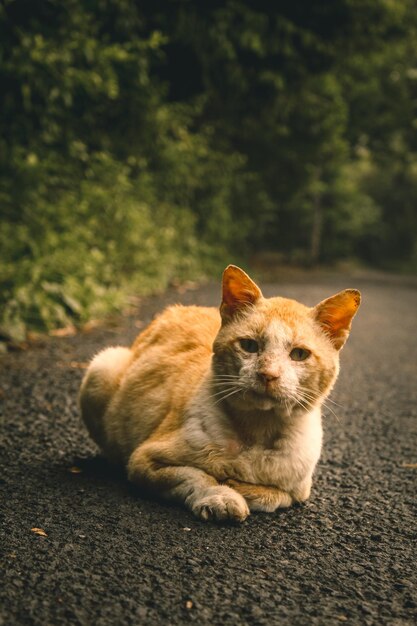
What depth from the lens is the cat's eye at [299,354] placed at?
2.79m

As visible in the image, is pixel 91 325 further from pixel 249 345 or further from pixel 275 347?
pixel 275 347

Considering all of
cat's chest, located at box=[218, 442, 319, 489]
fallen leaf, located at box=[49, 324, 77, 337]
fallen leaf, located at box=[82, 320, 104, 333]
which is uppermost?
cat's chest, located at box=[218, 442, 319, 489]

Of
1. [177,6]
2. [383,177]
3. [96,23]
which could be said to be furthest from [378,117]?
[96,23]

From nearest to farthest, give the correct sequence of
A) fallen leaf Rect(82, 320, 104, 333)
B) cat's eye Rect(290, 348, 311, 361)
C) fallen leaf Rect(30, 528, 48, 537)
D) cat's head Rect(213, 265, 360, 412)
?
fallen leaf Rect(30, 528, 48, 537)
cat's head Rect(213, 265, 360, 412)
cat's eye Rect(290, 348, 311, 361)
fallen leaf Rect(82, 320, 104, 333)

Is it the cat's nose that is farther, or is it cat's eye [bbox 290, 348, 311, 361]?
cat's eye [bbox 290, 348, 311, 361]

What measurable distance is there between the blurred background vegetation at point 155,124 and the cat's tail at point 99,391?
2.97 metres

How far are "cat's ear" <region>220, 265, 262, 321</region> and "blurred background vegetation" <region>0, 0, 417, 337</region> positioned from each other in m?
3.92

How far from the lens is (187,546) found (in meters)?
2.52

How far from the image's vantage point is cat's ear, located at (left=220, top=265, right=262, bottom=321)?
2.95 m

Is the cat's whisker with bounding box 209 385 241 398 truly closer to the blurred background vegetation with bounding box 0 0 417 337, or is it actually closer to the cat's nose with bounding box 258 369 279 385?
the cat's nose with bounding box 258 369 279 385

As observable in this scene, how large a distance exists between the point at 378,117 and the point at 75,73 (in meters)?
19.4

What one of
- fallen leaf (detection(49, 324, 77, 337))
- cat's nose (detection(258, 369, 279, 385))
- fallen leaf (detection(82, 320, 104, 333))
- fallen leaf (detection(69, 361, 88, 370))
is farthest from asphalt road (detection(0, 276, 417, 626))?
fallen leaf (detection(82, 320, 104, 333))

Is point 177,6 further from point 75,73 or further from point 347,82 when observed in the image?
point 347,82

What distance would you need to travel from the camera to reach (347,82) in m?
18.5
